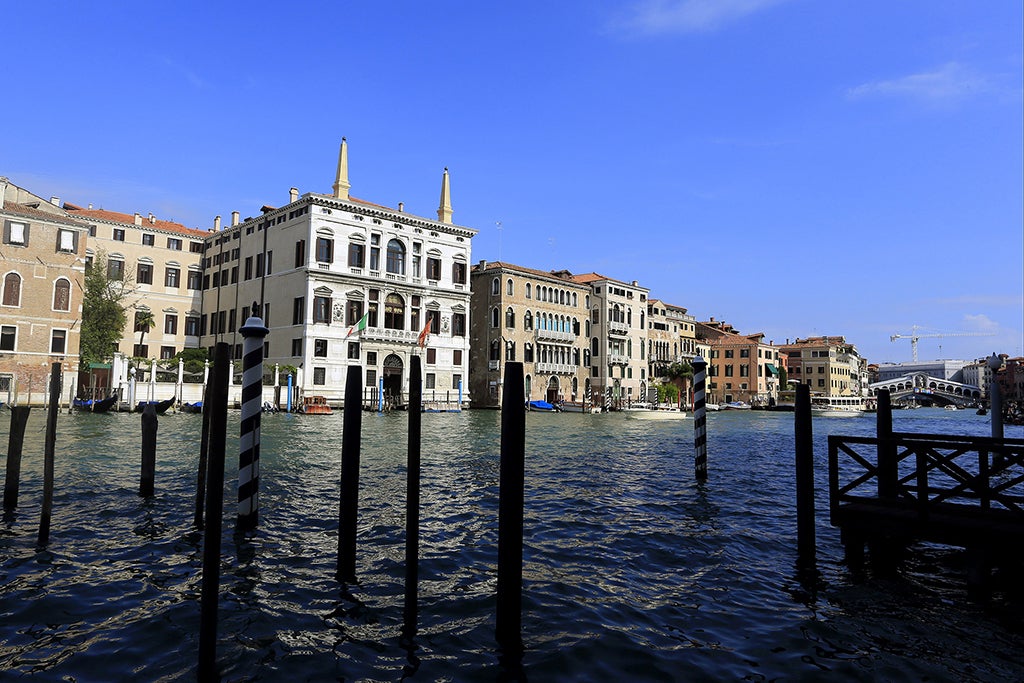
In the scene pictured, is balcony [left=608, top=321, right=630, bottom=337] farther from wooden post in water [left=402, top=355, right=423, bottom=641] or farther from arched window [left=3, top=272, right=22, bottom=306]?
wooden post in water [left=402, top=355, right=423, bottom=641]

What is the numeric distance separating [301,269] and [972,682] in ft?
126

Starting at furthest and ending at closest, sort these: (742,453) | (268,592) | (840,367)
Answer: (840,367)
(742,453)
(268,592)

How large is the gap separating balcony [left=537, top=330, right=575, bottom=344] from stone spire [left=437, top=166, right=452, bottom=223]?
38.4 ft

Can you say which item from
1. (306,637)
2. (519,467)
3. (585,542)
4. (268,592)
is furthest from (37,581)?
(585,542)

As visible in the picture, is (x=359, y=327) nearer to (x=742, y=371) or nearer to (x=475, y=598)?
(x=475, y=598)

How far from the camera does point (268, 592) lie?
5.60 m

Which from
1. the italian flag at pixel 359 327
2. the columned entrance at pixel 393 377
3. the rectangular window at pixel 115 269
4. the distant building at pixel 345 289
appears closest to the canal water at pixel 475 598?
the italian flag at pixel 359 327

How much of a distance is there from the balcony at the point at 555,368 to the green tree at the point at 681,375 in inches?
591

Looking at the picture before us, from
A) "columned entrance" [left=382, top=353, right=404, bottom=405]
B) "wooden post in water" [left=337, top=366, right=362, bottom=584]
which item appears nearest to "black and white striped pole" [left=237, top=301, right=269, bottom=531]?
"wooden post in water" [left=337, top=366, right=362, bottom=584]

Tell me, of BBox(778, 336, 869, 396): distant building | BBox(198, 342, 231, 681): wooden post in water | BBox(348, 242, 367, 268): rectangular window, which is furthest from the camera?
BBox(778, 336, 869, 396): distant building

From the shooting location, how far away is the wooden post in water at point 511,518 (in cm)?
445

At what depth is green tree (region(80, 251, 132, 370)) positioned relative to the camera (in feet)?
129

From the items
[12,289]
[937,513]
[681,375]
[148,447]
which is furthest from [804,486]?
[681,375]

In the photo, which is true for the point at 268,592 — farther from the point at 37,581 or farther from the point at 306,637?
the point at 37,581
